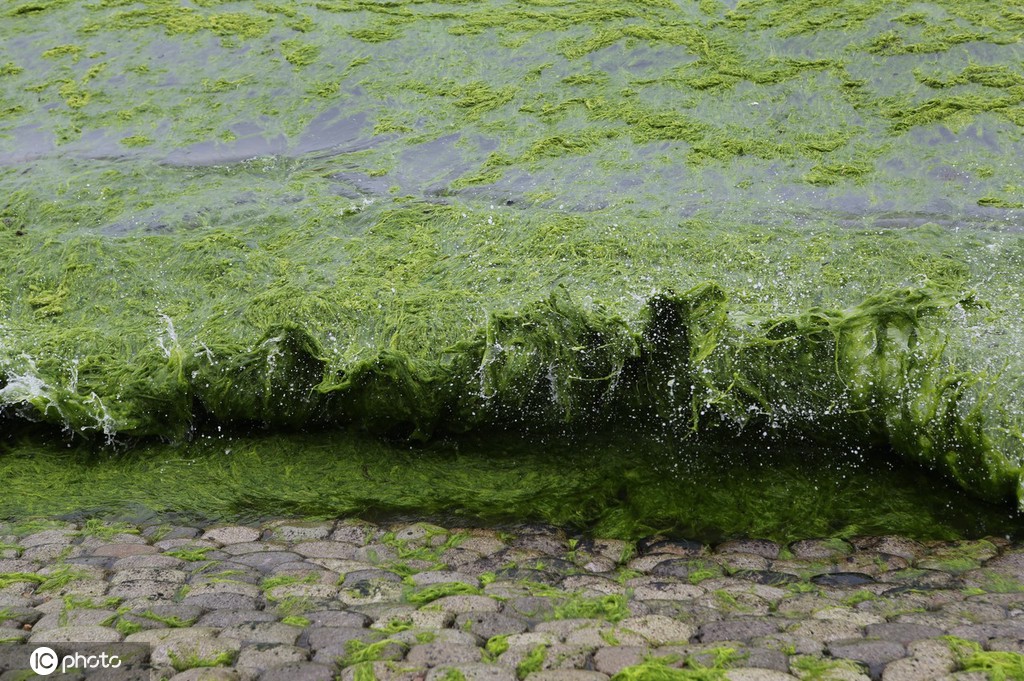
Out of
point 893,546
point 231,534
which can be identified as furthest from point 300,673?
point 893,546

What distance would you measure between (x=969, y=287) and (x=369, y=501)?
8.82 feet

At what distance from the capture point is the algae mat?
4020 millimetres

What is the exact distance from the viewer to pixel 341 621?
2850 millimetres

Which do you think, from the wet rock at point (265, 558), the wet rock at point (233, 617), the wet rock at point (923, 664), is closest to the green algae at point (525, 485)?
the wet rock at point (265, 558)

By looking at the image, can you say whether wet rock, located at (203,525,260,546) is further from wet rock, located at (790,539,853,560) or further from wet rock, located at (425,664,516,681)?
wet rock, located at (790,539,853,560)

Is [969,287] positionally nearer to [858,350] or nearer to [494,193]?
[858,350]

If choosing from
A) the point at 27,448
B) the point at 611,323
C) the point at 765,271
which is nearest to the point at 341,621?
the point at 611,323

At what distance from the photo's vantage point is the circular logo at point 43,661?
247 cm

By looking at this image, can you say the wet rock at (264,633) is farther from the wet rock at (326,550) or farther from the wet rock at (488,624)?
the wet rock at (326,550)

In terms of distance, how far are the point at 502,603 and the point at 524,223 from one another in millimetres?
2426

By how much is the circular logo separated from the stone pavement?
5cm

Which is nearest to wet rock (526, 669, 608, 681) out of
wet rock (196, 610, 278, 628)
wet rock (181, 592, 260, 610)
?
wet rock (196, 610, 278, 628)

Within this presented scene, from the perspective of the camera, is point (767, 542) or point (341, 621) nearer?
point (341, 621)

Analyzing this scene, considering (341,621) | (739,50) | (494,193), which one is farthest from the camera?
(739,50)
